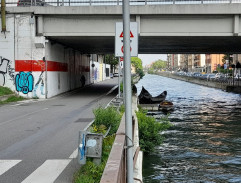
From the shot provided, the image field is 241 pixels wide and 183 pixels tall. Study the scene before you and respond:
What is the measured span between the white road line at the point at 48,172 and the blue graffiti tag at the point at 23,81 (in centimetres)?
2156

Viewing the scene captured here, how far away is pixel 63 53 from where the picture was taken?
37.5 meters

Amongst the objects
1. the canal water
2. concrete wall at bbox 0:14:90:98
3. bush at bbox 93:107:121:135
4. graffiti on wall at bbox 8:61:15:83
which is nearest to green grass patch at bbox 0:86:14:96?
concrete wall at bbox 0:14:90:98

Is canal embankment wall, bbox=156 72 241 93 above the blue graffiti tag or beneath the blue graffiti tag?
beneath

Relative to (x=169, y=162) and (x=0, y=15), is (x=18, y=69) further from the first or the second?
(x=169, y=162)

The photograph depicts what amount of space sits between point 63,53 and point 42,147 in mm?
27148

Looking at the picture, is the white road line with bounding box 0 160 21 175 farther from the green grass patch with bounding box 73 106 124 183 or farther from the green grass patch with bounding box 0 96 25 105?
the green grass patch with bounding box 0 96 25 105

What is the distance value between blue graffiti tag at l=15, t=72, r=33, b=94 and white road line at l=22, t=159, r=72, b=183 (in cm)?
2156

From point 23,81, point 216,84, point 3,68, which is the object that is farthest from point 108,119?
point 216,84

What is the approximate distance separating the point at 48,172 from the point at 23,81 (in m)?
22.8

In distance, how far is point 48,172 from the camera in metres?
8.14

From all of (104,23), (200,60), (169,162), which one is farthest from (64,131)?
(200,60)

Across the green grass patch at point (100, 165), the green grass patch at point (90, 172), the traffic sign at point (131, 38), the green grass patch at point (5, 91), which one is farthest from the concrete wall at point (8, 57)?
the green grass patch at point (90, 172)

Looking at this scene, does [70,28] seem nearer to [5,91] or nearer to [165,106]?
Result: [5,91]

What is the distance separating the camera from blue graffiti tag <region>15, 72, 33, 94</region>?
98.2 feet
